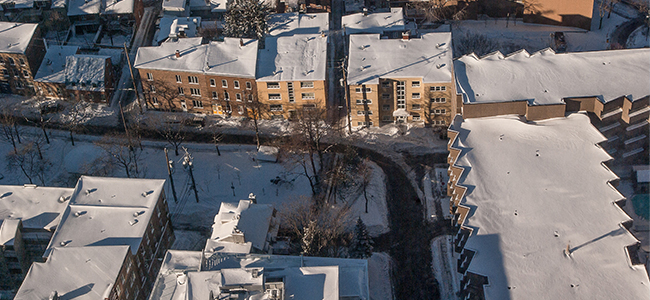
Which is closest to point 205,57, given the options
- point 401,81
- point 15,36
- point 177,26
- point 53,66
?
A: point 177,26

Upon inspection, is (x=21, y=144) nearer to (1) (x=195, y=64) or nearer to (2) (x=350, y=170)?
(1) (x=195, y=64)


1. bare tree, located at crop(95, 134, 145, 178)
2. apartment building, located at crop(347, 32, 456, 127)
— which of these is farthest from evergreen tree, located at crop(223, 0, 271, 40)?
bare tree, located at crop(95, 134, 145, 178)

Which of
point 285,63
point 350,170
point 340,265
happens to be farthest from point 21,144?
point 340,265

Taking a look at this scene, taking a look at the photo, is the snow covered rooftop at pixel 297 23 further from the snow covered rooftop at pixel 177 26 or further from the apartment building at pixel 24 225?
the apartment building at pixel 24 225

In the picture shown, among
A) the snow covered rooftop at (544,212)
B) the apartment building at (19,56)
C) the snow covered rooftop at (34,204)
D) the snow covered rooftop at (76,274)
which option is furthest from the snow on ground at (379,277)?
the apartment building at (19,56)

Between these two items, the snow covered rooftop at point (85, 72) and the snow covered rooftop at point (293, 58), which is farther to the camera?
the snow covered rooftop at point (85, 72)

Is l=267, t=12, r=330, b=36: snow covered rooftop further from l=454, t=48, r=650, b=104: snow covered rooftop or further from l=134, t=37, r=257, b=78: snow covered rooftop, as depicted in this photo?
l=454, t=48, r=650, b=104: snow covered rooftop
